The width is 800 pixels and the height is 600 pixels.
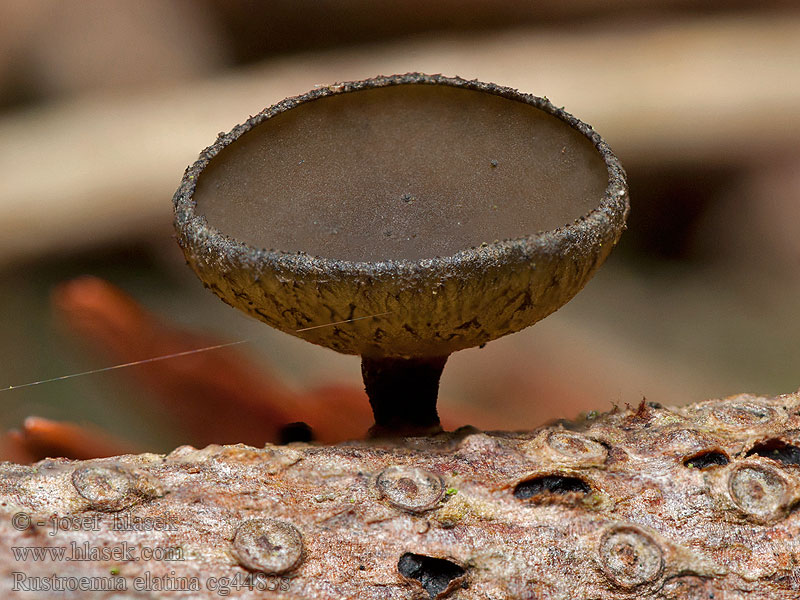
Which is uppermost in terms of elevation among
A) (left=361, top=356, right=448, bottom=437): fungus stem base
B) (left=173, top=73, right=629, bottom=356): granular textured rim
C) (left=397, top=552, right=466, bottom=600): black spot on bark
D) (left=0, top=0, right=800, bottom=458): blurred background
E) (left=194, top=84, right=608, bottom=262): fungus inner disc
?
(left=0, top=0, right=800, bottom=458): blurred background

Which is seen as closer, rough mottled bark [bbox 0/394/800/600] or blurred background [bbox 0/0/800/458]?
rough mottled bark [bbox 0/394/800/600]

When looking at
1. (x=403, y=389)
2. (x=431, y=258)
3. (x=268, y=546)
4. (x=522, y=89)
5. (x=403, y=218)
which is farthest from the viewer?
(x=522, y=89)

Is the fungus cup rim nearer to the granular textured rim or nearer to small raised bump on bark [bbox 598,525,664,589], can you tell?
the granular textured rim

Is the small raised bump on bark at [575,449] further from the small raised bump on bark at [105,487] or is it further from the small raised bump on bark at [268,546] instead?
the small raised bump on bark at [105,487]

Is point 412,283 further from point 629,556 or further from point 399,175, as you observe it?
point 399,175

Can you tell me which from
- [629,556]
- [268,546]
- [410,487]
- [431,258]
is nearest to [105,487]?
[268,546]

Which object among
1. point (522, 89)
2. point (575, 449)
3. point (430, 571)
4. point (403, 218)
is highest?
point (522, 89)

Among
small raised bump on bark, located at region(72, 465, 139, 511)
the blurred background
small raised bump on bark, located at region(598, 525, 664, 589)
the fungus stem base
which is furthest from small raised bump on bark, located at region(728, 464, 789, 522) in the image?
the blurred background
